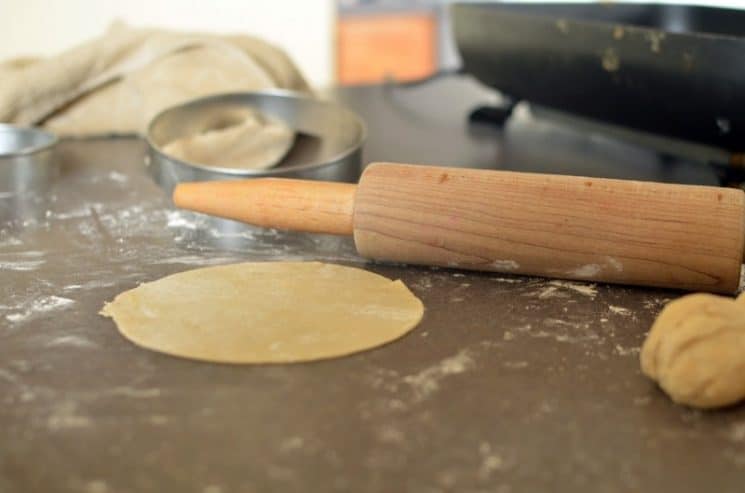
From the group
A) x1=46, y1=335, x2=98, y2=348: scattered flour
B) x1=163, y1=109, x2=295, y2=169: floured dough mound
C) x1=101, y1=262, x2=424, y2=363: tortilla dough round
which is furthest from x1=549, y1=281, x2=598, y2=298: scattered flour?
x1=163, y1=109, x2=295, y2=169: floured dough mound

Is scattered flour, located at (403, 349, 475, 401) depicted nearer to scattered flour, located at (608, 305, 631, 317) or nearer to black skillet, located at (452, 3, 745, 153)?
scattered flour, located at (608, 305, 631, 317)

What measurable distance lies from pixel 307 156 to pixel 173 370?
0.67 meters

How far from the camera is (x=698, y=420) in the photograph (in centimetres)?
65

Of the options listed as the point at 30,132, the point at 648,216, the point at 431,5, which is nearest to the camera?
the point at 648,216

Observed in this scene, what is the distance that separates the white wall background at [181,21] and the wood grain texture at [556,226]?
6.76 ft

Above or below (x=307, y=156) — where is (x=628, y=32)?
above

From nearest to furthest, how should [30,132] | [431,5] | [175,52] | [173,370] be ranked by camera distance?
[173,370] → [30,132] → [175,52] → [431,5]

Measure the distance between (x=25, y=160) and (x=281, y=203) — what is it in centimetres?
42

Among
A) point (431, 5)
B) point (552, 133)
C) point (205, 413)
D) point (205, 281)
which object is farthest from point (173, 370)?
point (431, 5)

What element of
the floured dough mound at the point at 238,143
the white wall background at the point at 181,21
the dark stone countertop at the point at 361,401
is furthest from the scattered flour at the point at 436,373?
the white wall background at the point at 181,21

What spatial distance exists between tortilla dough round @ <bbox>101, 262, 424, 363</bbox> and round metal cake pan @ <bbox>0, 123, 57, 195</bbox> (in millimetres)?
387

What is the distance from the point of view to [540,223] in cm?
84

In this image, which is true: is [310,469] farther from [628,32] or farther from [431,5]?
[431,5]

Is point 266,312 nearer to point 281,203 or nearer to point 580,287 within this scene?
point 281,203
